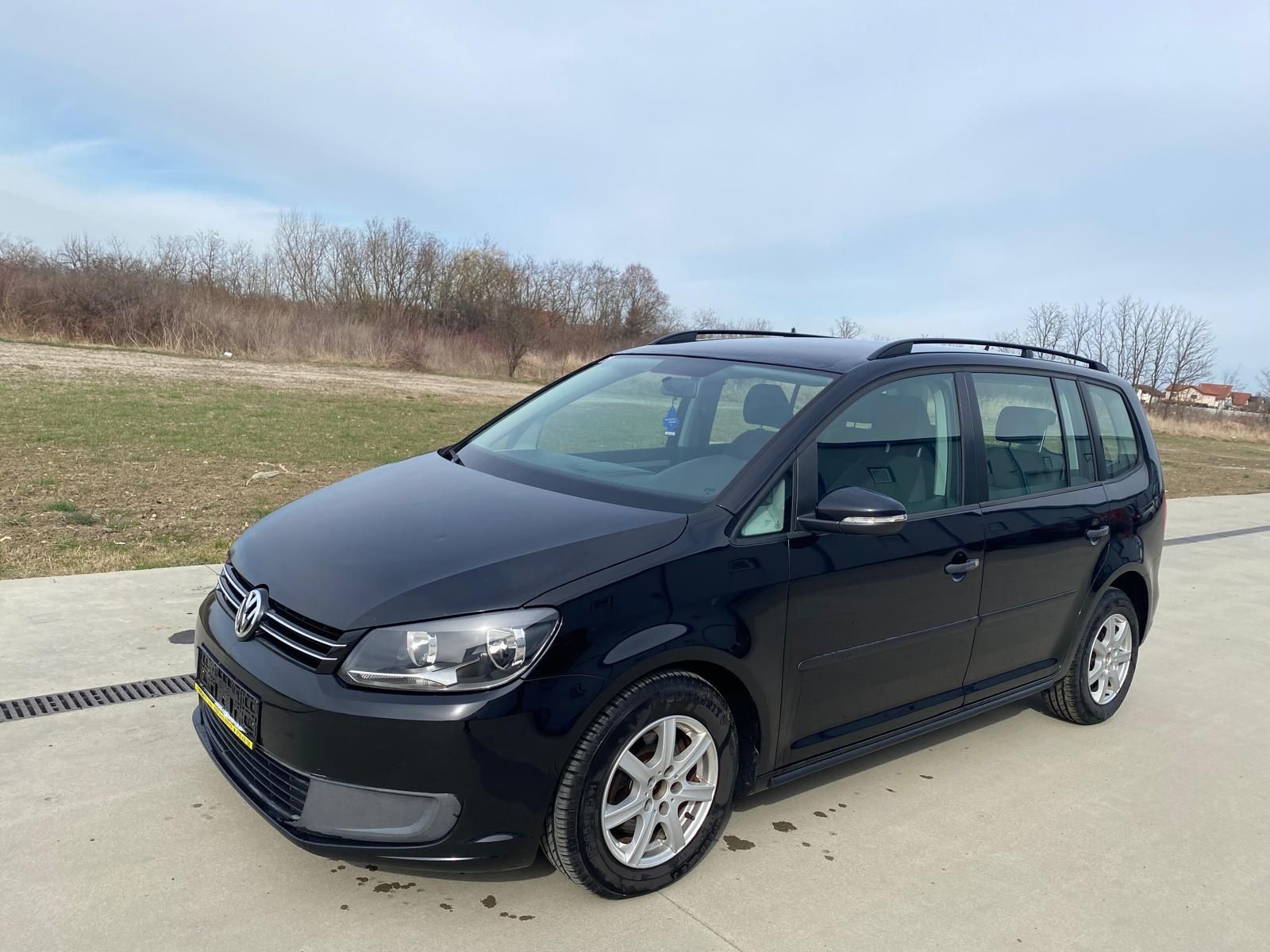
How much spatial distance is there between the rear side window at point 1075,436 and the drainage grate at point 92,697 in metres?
4.03

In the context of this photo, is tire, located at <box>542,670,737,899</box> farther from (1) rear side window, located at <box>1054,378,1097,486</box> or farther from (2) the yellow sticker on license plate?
(1) rear side window, located at <box>1054,378,1097,486</box>

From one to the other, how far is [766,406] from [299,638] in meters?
1.81

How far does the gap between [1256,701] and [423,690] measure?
4774 millimetres

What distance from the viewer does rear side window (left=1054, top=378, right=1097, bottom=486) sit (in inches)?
174

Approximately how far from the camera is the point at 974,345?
4344 millimetres

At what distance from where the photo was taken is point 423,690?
8.36 ft

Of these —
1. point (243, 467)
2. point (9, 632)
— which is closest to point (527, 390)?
point (243, 467)

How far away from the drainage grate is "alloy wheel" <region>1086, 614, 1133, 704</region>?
4130mm

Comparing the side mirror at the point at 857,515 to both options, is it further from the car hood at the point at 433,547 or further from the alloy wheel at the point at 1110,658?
the alloy wheel at the point at 1110,658

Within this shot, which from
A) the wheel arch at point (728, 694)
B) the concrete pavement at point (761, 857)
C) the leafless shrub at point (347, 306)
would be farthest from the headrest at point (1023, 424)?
the leafless shrub at point (347, 306)

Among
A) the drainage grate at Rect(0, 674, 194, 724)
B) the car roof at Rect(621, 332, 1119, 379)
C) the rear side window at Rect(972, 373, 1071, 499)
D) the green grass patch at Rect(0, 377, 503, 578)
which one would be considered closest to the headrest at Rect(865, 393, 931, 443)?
the car roof at Rect(621, 332, 1119, 379)

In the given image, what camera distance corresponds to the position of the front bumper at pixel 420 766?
252 centimetres

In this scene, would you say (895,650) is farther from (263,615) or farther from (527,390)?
(527,390)

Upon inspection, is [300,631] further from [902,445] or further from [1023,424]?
[1023,424]
